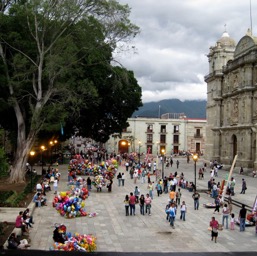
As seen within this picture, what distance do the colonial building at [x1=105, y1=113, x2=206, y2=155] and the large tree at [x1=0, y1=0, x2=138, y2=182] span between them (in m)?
48.0

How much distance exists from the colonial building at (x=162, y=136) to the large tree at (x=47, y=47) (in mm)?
48015

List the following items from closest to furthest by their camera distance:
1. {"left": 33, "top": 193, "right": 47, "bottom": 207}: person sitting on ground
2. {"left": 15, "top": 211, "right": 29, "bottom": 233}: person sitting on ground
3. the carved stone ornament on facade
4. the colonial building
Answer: {"left": 15, "top": 211, "right": 29, "bottom": 233}: person sitting on ground < {"left": 33, "top": 193, "right": 47, "bottom": 207}: person sitting on ground < the carved stone ornament on facade < the colonial building

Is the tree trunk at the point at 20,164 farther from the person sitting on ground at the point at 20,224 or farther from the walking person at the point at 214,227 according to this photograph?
the walking person at the point at 214,227

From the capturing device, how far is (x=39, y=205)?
23062mm

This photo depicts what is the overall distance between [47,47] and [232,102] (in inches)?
1081

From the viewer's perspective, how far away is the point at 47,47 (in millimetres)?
33312

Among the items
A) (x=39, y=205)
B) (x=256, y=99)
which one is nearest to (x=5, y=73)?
(x=39, y=205)

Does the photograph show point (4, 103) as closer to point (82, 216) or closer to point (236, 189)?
point (82, 216)

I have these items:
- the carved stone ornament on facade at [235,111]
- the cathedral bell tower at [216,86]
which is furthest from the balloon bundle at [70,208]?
the cathedral bell tower at [216,86]

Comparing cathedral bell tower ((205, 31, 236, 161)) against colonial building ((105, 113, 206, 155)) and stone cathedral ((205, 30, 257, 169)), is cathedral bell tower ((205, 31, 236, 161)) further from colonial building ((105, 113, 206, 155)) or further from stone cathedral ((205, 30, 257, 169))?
colonial building ((105, 113, 206, 155))

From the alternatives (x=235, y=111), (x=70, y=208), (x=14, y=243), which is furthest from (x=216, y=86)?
(x=14, y=243)

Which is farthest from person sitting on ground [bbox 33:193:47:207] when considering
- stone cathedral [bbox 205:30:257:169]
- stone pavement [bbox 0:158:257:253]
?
stone cathedral [bbox 205:30:257:169]

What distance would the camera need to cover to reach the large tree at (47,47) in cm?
3014

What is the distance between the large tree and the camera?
30.1m
